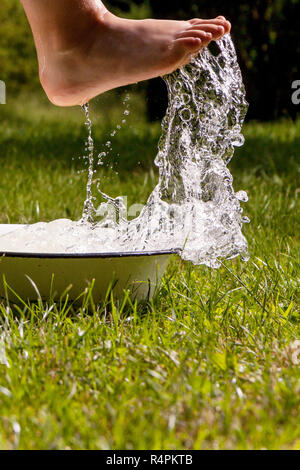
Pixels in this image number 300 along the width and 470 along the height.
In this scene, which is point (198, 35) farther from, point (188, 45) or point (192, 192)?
point (192, 192)

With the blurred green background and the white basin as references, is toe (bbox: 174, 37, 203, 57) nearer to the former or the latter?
the white basin

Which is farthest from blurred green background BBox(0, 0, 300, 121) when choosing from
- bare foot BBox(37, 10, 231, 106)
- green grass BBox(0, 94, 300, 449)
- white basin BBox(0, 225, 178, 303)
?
white basin BBox(0, 225, 178, 303)

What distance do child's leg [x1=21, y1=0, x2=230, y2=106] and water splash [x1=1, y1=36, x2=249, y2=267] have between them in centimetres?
13

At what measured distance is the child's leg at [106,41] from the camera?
1.74 meters

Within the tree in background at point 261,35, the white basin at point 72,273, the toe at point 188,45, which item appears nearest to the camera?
the white basin at point 72,273

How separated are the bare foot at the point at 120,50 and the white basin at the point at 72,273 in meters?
0.56

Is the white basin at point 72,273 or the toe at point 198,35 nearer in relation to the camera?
the white basin at point 72,273

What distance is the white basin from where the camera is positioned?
4.59 feet

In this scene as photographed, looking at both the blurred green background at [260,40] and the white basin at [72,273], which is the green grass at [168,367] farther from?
the blurred green background at [260,40]

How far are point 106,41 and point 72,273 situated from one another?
0.71 m

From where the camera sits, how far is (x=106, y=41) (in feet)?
5.89

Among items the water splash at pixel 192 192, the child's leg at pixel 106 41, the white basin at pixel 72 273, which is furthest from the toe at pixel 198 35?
the white basin at pixel 72 273

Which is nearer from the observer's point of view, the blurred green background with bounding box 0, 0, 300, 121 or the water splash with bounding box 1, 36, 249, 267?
the water splash with bounding box 1, 36, 249, 267
